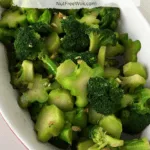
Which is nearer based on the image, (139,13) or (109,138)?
(109,138)

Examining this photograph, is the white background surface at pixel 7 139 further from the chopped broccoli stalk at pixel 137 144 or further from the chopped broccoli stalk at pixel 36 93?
the chopped broccoli stalk at pixel 137 144

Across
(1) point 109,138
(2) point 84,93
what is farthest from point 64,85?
(1) point 109,138

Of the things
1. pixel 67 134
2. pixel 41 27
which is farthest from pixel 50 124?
pixel 41 27

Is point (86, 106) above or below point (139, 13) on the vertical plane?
below

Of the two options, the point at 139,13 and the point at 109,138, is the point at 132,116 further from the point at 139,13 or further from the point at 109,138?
the point at 139,13

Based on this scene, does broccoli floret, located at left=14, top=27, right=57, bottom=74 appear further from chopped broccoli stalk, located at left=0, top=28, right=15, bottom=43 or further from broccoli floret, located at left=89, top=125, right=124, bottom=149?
broccoli floret, located at left=89, top=125, right=124, bottom=149

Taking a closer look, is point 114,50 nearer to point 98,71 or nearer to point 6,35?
point 98,71
